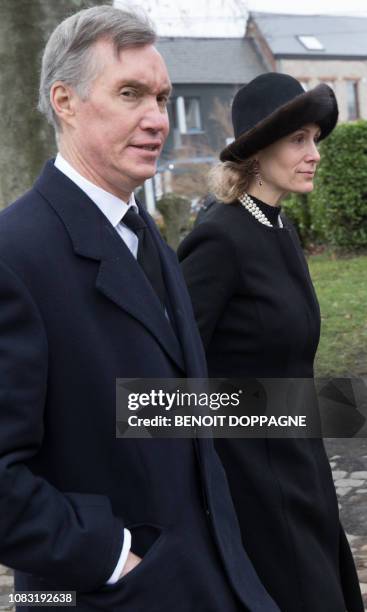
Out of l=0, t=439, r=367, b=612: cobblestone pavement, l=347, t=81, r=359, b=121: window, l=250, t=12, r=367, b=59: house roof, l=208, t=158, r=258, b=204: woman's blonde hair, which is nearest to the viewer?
l=208, t=158, r=258, b=204: woman's blonde hair

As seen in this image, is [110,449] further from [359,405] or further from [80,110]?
[359,405]

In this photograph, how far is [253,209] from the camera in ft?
11.2

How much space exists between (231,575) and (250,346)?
112 cm

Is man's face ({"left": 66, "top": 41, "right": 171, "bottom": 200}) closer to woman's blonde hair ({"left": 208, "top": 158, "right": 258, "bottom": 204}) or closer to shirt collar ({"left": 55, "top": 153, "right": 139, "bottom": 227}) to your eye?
shirt collar ({"left": 55, "top": 153, "right": 139, "bottom": 227})

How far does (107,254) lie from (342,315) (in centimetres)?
897

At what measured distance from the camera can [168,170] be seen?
4334cm

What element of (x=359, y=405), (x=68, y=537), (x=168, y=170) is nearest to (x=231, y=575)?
(x=68, y=537)

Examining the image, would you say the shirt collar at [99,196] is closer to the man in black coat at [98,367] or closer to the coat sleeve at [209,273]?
the man in black coat at [98,367]

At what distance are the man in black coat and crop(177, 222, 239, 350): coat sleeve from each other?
2.79 ft

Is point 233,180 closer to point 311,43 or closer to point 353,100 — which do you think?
point 311,43

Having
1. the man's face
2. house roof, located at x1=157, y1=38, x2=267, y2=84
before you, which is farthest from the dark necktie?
house roof, located at x1=157, y1=38, x2=267, y2=84

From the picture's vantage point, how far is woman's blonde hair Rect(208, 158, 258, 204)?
3.45m

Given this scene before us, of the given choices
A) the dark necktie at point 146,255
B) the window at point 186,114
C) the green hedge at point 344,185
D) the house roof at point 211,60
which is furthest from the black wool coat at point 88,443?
the house roof at point 211,60

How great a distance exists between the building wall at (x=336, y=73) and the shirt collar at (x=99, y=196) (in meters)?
52.0
